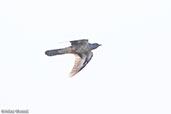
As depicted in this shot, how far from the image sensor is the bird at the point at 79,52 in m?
162

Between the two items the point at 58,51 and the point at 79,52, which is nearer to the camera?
the point at 58,51

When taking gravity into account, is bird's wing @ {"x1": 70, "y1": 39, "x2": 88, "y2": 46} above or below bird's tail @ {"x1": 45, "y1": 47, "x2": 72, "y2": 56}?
above

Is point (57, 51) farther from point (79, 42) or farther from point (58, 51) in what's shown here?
point (79, 42)

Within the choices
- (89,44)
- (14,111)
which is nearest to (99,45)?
(89,44)

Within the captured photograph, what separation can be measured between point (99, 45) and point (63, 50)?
3618mm

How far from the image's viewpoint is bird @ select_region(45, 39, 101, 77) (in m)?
162

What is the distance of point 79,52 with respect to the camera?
536 ft

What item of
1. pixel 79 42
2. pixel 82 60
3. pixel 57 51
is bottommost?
pixel 82 60

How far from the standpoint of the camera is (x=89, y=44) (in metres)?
163

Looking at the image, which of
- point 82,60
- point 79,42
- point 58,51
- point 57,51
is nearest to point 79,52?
point 82,60

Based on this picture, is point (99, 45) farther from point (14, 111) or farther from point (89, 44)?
point (14, 111)

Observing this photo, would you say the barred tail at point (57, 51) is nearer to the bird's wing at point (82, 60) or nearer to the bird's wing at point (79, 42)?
the bird's wing at point (79, 42)

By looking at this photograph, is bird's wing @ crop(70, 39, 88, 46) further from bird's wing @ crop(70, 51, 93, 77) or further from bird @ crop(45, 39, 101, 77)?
bird's wing @ crop(70, 51, 93, 77)

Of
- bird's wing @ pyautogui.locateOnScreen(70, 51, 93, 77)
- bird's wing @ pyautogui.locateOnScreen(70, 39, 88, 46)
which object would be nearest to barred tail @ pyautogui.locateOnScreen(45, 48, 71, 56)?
bird's wing @ pyautogui.locateOnScreen(70, 39, 88, 46)
